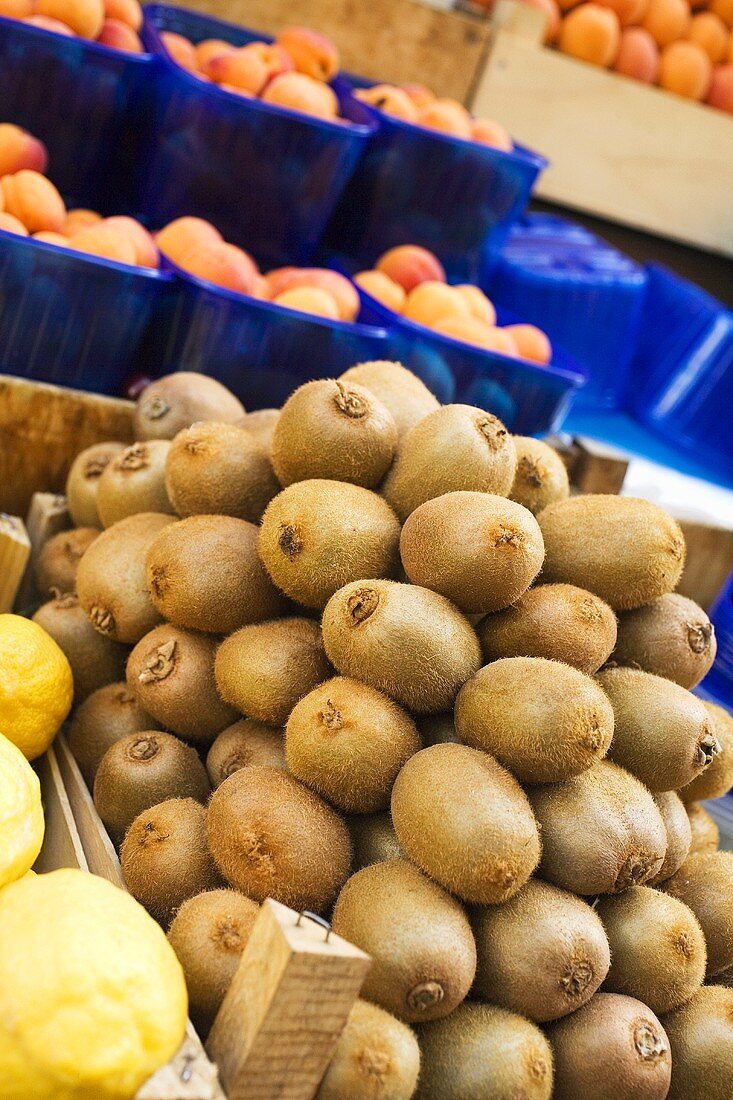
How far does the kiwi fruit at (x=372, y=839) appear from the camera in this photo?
3.58ft

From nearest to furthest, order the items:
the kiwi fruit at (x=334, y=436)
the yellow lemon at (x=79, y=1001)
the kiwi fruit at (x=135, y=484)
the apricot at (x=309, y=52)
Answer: the yellow lemon at (x=79, y=1001) < the kiwi fruit at (x=334, y=436) < the kiwi fruit at (x=135, y=484) < the apricot at (x=309, y=52)

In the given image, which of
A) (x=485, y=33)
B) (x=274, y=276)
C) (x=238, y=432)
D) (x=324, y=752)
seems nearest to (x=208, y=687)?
(x=324, y=752)

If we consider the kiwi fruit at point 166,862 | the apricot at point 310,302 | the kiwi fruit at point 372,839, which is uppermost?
the apricot at point 310,302

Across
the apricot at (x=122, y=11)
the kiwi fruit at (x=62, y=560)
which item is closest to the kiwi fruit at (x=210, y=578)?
the kiwi fruit at (x=62, y=560)

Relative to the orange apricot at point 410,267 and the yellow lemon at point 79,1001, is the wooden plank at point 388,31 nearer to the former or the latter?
the orange apricot at point 410,267

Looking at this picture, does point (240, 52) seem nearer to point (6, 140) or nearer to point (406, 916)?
point (6, 140)

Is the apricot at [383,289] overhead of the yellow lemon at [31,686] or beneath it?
overhead

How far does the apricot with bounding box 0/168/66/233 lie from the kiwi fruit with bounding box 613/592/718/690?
4.46 ft

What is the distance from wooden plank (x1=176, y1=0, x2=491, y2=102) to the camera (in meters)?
2.85

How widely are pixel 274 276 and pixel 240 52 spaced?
540 millimetres

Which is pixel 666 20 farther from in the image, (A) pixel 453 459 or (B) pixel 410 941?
(B) pixel 410 941

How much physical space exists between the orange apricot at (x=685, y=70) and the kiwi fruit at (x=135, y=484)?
9.30 ft

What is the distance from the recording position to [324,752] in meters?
1.06

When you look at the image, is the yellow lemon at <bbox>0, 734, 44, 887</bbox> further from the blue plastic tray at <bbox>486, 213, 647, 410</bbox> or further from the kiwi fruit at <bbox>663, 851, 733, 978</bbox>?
the blue plastic tray at <bbox>486, 213, 647, 410</bbox>
